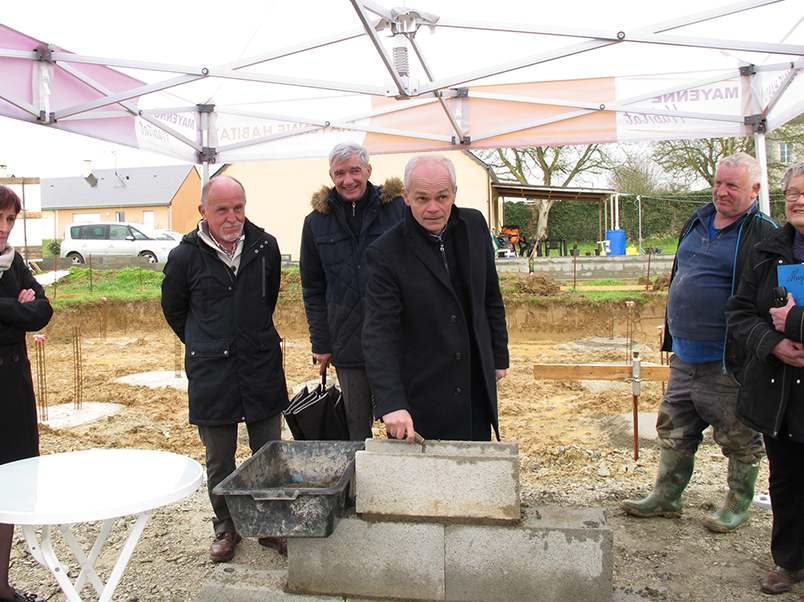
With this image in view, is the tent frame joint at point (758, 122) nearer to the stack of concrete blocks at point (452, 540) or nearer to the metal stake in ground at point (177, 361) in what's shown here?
the stack of concrete blocks at point (452, 540)

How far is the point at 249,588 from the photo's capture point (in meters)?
2.58

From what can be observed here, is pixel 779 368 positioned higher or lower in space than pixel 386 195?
lower

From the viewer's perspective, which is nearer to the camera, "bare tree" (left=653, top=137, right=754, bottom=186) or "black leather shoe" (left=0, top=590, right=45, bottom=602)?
"black leather shoe" (left=0, top=590, right=45, bottom=602)

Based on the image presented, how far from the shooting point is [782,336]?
2578 mm

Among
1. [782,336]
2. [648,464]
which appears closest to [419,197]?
[782,336]

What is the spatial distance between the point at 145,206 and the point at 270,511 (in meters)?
40.5

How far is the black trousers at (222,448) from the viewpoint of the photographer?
127 inches

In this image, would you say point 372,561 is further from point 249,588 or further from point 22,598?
point 22,598

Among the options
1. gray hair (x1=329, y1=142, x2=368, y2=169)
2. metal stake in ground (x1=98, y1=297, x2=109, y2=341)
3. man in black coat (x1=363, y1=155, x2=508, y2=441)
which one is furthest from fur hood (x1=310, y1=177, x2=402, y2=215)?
metal stake in ground (x1=98, y1=297, x2=109, y2=341)

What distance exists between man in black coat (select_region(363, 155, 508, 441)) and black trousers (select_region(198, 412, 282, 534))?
103 cm

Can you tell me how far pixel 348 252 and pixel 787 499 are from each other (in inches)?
97.4

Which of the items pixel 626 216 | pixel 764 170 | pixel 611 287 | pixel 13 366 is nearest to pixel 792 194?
pixel 764 170

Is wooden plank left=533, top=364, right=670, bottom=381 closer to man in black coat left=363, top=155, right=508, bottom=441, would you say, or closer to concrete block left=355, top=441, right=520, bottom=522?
man in black coat left=363, top=155, right=508, bottom=441

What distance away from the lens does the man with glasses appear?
10.3ft
